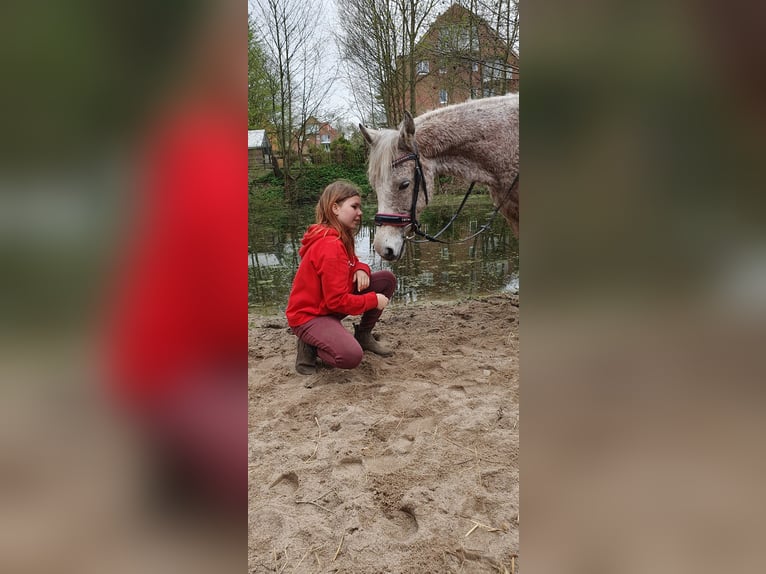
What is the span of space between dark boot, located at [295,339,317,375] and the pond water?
168 centimetres

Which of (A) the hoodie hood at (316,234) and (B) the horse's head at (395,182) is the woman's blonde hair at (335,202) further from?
(B) the horse's head at (395,182)

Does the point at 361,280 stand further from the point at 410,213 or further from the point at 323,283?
the point at 410,213

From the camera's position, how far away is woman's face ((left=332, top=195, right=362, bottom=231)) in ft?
8.80

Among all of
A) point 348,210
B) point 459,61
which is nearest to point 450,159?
point 348,210

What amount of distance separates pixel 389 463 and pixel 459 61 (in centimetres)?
538

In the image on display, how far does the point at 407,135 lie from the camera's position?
11.2ft

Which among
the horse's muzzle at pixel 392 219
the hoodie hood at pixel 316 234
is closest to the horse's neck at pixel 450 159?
the horse's muzzle at pixel 392 219
